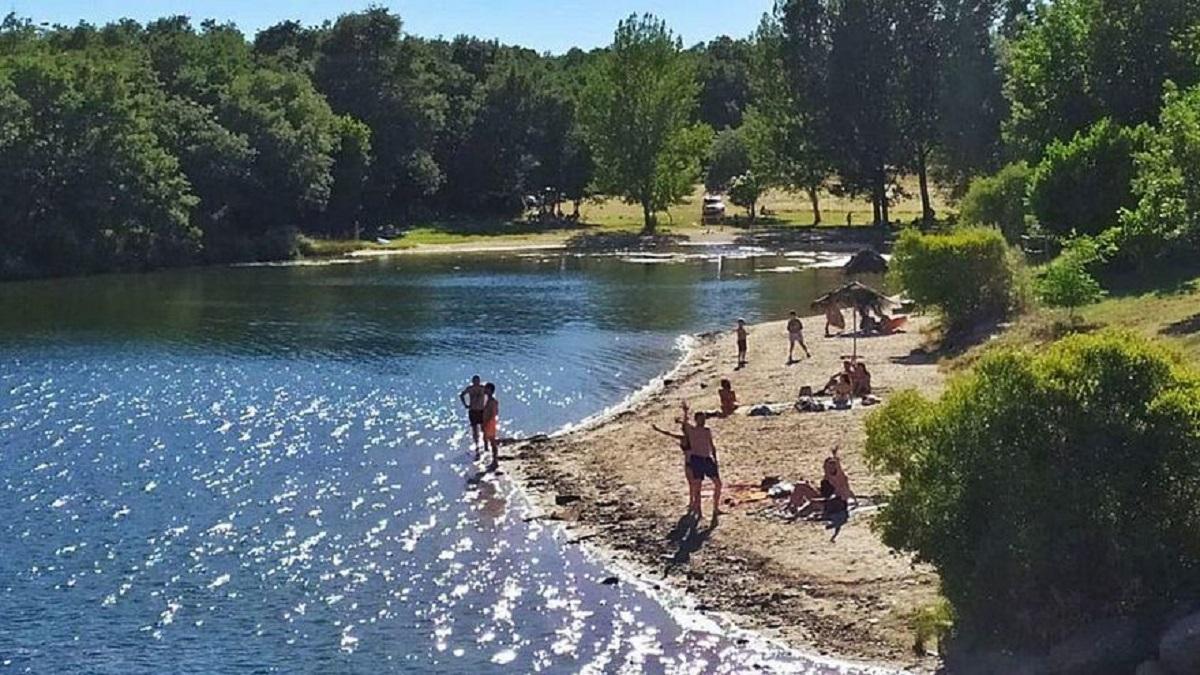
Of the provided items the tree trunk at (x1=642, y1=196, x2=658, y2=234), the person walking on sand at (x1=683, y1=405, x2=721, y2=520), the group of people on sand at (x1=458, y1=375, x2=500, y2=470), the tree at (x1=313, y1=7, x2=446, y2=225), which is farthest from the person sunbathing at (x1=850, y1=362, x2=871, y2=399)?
the tree at (x1=313, y1=7, x2=446, y2=225)

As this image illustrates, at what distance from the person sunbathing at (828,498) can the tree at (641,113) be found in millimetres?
84113

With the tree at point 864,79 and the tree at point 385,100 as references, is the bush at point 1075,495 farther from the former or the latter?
the tree at point 385,100

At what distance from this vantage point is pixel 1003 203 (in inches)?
2653

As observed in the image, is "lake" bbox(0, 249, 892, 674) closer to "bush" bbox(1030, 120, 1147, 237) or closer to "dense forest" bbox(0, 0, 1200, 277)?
"bush" bbox(1030, 120, 1147, 237)

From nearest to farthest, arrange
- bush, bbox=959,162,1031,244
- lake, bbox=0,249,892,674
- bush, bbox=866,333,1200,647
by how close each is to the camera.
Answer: bush, bbox=866,333,1200,647 → lake, bbox=0,249,892,674 → bush, bbox=959,162,1031,244

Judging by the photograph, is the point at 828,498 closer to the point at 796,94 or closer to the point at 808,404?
the point at 808,404

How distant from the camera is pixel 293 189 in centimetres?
10350

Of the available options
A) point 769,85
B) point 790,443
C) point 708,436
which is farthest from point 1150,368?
point 769,85

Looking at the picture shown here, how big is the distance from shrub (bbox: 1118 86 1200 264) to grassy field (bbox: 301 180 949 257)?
230ft

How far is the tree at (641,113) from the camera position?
11112 cm

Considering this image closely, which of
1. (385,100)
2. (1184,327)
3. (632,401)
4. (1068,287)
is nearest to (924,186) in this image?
(385,100)

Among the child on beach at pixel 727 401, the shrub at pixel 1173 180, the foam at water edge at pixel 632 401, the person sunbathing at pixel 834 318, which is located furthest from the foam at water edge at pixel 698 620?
the person sunbathing at pixel 834 318

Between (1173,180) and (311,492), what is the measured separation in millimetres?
23812

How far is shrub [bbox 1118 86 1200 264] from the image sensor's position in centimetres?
3859
